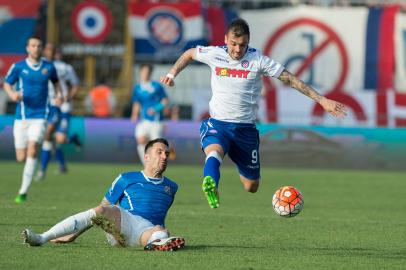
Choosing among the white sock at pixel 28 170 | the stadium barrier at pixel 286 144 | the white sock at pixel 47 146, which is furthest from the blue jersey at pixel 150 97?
the white sock at pixel 28 170

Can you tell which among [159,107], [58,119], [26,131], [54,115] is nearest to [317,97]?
[26,131]

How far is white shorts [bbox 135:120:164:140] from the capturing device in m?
23.3

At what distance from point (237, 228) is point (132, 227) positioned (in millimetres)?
3148

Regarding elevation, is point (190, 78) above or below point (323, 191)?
above

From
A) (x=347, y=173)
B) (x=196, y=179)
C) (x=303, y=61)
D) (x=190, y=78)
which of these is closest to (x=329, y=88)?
(x=303, y=61)

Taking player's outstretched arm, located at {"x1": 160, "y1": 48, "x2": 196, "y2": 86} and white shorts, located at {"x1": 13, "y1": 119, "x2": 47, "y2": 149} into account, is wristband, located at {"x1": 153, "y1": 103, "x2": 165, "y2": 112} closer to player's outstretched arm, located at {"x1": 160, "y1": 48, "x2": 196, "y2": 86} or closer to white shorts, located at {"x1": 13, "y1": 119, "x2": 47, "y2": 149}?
white shorts, located at {"x1": 13, "y1": 119, "x2": 47, "y2": 149}

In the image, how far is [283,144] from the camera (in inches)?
1118

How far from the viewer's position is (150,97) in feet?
76.0

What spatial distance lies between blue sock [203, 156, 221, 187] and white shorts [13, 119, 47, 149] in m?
5.55

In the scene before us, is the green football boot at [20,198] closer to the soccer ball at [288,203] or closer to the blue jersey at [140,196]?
the blue jersey at [140,196]

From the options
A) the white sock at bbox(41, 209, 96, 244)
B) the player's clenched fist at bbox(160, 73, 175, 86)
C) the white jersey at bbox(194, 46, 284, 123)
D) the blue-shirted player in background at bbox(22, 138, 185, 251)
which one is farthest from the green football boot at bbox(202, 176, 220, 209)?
the white jersey at bbox(194, 46, 284, 123)

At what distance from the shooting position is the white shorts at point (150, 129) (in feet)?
76.5

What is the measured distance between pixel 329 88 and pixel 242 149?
2273cm

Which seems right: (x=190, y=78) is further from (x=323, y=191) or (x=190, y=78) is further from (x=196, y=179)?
(x=323, y=191)
